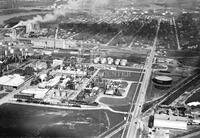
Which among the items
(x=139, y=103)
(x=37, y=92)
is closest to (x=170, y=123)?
(x=139, y=103)

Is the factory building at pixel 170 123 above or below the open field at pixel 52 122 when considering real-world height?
above

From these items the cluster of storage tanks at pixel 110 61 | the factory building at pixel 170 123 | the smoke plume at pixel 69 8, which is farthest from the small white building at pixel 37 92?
the smoke plume at pixel 69 8

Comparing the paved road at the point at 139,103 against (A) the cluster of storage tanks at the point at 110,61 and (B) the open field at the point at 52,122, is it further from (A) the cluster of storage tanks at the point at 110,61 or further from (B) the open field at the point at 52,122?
(A) the cluster of storage tanks at the point at 110,61

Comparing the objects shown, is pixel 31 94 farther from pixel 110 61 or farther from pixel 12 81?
pixel 110 61

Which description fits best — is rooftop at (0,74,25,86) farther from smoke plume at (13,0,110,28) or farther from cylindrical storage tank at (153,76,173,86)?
smoke plume at (13,0,110,28)

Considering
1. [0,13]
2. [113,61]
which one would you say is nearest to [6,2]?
[0,13]

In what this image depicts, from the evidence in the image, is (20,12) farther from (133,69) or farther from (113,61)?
(133,69)
